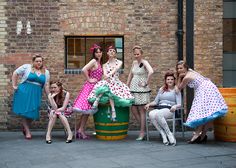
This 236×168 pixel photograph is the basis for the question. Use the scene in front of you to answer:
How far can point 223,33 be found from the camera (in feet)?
32.2

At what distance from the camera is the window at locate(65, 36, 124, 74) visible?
947cm

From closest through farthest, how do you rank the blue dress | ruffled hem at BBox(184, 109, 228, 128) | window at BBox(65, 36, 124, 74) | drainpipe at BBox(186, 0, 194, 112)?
ruffled hem at BBox(184, 109, 228, 128) → the blue dress → drainpipe at BBox(186, 0, 194, 112) → window at BBox(65, 36, 124, 74)

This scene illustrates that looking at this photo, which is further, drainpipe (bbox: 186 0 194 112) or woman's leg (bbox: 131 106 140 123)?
drainpipe (bbox: 186 0 194 112)

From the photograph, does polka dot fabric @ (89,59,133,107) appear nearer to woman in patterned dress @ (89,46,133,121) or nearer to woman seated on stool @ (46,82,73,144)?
woman in patterned dress @ (89,46,133,121)

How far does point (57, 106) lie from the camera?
797cm

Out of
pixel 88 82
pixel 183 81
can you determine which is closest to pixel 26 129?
pixel 88 82

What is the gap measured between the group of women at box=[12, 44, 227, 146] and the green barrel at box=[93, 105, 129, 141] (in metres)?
0.12

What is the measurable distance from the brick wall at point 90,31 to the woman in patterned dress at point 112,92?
1.47 metres

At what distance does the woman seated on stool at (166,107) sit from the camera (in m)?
7.47

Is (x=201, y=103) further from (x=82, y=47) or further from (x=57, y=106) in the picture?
(x=82, y=47)

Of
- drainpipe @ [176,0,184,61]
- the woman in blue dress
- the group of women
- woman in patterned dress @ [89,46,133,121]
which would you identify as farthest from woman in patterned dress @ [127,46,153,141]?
the woman in blue dress

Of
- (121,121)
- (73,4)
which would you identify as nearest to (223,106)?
(121,121)

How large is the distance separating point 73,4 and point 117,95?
2734 millimetres

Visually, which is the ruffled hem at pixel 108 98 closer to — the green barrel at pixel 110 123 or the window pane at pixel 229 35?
the green barrel at pixel 110 123
